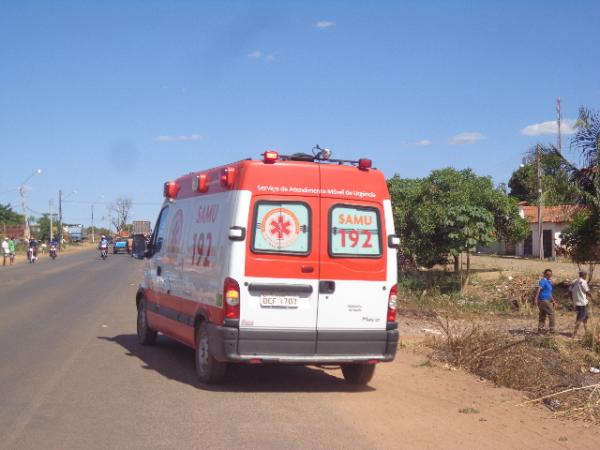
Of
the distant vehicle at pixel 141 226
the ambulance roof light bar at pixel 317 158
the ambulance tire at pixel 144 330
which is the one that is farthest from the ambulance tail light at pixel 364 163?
the distant vehicle at pixel 141 226

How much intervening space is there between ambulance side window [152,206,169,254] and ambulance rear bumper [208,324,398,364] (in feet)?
10.3

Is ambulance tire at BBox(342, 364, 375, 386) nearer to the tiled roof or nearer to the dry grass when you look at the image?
the dry grass

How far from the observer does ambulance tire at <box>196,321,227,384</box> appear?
8.53 metres

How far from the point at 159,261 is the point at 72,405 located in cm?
386

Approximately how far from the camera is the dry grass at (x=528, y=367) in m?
8.52

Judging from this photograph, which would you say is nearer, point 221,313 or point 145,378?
point 221,313

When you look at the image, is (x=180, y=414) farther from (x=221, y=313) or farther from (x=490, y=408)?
(x=490, y=408)

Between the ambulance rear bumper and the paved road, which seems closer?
the paved road

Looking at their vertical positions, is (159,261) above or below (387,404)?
above

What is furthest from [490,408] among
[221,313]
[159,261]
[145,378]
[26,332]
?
[26,332]

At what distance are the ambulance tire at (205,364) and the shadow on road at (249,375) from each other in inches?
4.2

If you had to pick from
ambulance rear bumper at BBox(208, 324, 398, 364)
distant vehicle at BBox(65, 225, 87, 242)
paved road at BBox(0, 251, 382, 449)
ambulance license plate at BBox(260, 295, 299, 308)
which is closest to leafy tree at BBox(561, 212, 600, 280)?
paved road at BBox(0, 251, 382, 449)

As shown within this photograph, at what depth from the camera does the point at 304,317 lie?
27.1 feet

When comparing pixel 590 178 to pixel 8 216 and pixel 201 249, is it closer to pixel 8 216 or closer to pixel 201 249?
pixel 201 249
